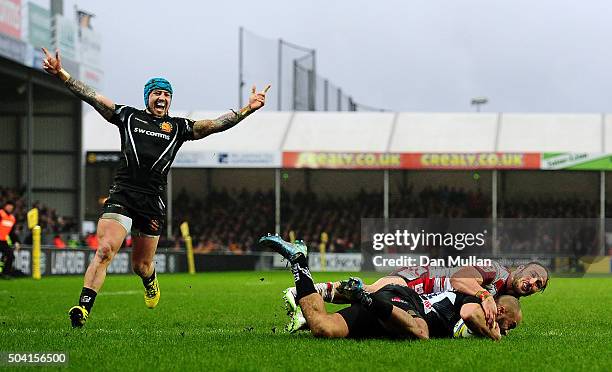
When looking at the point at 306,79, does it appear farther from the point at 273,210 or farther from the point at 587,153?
the point at 587,153

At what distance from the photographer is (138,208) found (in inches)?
392

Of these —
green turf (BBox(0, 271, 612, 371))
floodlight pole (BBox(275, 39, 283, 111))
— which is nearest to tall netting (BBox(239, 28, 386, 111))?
floodlight pole (BBox(275, 39, 283, 111))

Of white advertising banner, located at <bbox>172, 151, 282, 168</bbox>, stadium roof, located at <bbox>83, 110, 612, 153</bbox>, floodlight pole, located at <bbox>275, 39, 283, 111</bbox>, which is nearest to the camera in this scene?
white advertising banner, located at <bbox>172, 151, 282, 168</bbox>

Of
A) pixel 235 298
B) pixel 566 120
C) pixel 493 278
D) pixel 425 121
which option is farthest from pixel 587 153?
pixel 493 278

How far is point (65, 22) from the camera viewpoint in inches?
1314

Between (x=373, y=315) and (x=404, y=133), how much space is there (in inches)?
1243

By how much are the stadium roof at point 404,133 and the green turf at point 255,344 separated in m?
25.5

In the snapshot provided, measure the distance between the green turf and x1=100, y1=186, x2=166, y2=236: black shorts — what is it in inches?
38.7

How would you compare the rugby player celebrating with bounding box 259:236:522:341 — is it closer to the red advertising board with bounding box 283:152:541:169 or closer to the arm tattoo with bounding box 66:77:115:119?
the arm tattoo with bounding box 66:77:115:119

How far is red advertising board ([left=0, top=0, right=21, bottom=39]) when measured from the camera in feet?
93.4

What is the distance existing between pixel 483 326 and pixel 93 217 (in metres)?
35.5

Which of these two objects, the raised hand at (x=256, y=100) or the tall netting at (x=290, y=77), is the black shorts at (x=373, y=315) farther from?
the tall netting at (x=290, y=77)

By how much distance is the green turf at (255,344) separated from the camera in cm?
680

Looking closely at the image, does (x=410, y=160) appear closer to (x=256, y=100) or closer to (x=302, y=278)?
(x=256, y=100)
